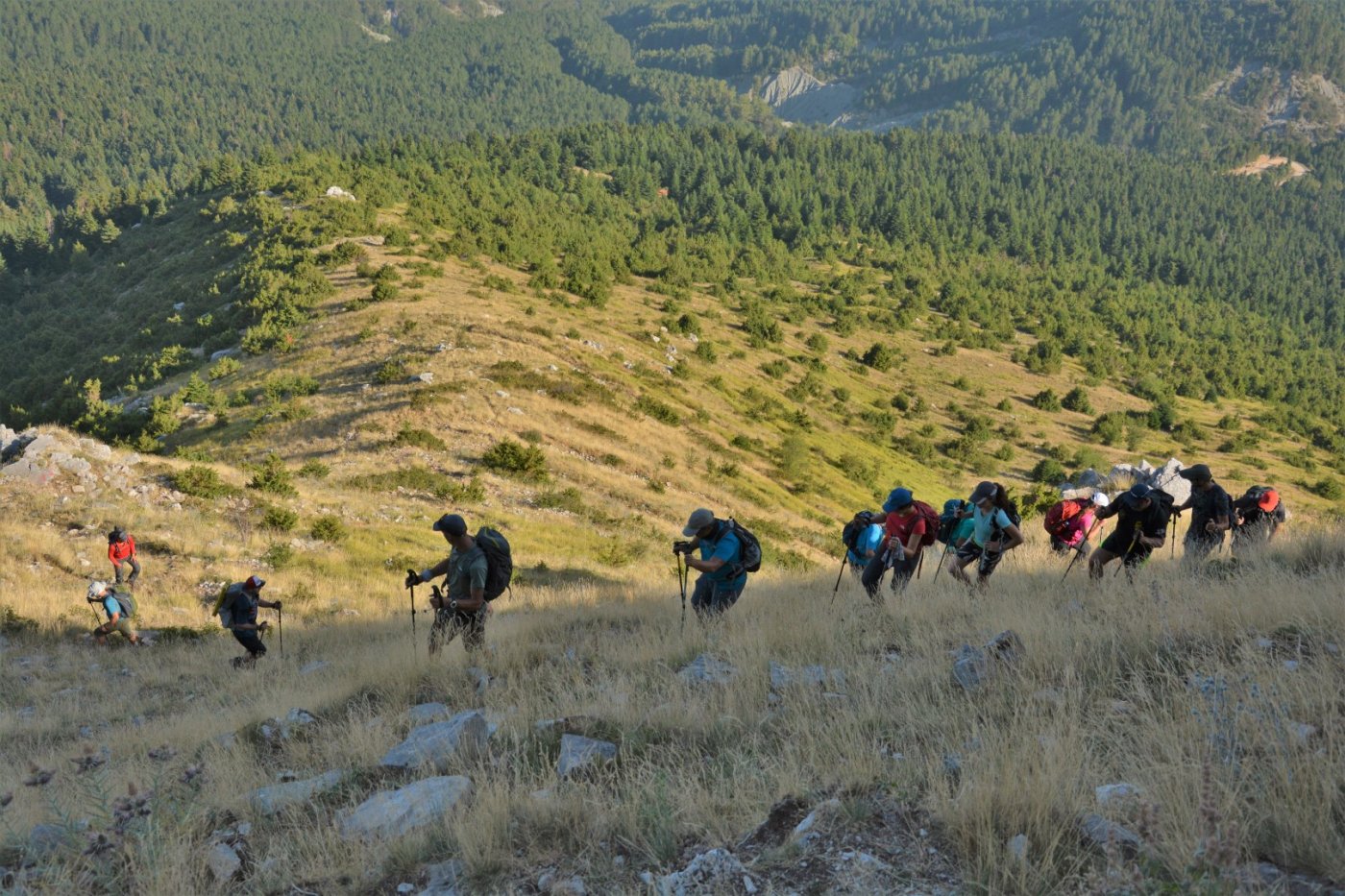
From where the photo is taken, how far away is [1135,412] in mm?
82062

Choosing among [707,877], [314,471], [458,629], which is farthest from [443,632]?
[314,471]

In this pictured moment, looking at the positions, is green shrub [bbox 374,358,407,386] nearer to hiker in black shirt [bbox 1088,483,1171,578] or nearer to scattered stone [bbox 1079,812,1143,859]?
hiker in black shirt [bbox 1088,483,1171,578]

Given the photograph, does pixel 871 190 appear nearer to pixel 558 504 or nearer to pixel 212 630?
pixel 558 504

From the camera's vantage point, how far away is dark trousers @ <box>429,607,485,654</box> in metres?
8.06

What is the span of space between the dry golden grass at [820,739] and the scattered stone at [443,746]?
5.5 inches

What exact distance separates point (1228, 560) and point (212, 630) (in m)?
14.6

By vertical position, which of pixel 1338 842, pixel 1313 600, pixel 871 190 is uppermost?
pixel 1338 842

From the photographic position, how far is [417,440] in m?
24.9

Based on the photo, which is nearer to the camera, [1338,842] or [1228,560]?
[1338,842]

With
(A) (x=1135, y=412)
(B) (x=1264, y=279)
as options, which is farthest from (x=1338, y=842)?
(B) (x=1264, y=279)

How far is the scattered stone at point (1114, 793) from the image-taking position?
332 centimetres

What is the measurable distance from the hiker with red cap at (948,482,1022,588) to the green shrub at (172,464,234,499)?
1679 cm

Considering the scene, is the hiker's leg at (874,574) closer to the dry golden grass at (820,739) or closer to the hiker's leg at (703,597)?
the dry golden grass at (820,739)

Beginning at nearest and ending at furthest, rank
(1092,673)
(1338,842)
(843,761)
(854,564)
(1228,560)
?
(1338,842)
(843,761)
(1092,673)
(1228,560)
(854,564)
